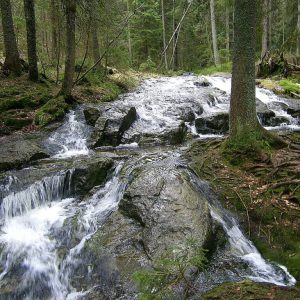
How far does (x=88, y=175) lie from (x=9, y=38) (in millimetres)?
8190

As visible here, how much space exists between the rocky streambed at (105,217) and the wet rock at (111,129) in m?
0.03

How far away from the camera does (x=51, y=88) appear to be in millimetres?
14258

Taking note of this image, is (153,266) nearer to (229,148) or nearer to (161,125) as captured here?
(229,148)

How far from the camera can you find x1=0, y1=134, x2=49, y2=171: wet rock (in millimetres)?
8617

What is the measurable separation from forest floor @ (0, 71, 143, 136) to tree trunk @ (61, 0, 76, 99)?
0.46 metres

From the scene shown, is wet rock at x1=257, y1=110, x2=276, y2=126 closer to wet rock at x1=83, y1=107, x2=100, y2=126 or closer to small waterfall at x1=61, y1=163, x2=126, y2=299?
wet rock at x1=83, y1=107, x2=100, y2=126

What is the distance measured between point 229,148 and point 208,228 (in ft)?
9.35

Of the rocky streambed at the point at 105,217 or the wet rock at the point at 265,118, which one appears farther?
the wet rock at the point at 265,118

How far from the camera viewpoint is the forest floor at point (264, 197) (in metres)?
5.66

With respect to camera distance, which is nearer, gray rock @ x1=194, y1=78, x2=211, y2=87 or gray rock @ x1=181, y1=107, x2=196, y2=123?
gray rock @ x1=181, y1=107, x2=196, y2=123

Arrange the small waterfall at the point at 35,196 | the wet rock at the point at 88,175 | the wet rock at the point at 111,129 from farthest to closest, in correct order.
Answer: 1. the wet rock at the point at 111,129
2. the wet rock at the point at 88,175
3. the small waterfall at the point at 35,196

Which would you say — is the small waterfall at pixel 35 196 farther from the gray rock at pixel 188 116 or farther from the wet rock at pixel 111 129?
the gray rock at pixel 188 116

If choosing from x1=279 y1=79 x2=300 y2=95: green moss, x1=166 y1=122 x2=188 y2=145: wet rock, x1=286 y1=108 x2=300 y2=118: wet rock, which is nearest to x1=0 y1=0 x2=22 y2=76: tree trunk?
x1=166 y1=122 x2=188 y2=145: wet rock

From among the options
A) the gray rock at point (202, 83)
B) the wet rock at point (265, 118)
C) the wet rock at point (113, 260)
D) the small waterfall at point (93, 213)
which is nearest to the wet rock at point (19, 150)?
the small waterfall at point (93, 213)
